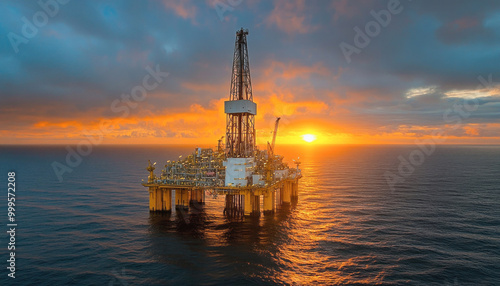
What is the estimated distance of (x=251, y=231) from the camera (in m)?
49.1

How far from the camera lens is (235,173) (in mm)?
56094

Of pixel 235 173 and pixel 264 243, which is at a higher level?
pixel 235 173

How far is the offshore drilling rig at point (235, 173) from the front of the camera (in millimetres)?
56031

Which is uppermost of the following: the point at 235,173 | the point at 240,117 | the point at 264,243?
the point at 240,117

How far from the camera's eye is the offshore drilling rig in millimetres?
56031

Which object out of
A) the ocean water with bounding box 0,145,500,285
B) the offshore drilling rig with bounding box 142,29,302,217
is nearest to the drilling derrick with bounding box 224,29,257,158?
the offshore drilling rig with bounding box 142,29,302,217

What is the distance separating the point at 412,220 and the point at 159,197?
49.9 m

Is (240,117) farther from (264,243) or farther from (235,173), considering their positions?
(264,243)

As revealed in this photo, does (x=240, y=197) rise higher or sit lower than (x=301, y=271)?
higher

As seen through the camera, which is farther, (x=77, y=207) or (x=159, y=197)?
(x=77, y=207)

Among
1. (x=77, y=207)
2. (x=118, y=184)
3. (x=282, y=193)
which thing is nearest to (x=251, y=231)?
(x=282, y=193)

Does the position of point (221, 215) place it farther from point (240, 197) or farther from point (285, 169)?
point (285, 169)

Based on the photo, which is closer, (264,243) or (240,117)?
(264,243)

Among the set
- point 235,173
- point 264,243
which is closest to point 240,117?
point 235,173
